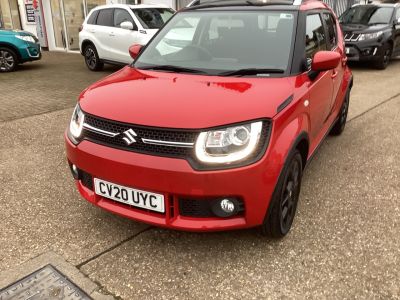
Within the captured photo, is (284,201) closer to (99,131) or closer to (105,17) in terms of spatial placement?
(99,131)

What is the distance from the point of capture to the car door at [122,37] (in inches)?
361

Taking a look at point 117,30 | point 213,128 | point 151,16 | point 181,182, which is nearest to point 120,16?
point 117,30

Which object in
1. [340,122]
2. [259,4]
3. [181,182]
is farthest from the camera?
[340,122]

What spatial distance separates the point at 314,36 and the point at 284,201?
1.67 m

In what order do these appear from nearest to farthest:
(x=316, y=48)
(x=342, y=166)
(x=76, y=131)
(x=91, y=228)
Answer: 1. (x=76, y=131)
2. (x=91, y=228)
3. (x=316, y=48)
4. (x=342, y=166)

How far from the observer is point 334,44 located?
4363 millimetres

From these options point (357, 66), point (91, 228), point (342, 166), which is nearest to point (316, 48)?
point (342, 166)

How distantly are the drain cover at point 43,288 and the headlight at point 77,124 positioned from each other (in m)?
0.93

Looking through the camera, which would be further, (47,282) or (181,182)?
(47,282)

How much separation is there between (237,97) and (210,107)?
0.23m

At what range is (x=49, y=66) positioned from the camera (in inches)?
450

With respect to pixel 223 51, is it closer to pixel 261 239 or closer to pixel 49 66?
pixel 261 239

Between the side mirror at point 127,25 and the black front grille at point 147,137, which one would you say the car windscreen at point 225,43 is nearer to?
the black front grille at point 147,137

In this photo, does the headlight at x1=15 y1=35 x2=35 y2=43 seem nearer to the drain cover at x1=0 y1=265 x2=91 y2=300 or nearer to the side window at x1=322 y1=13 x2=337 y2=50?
the side window at x1=322 y1=13 x2=337 y2=50
